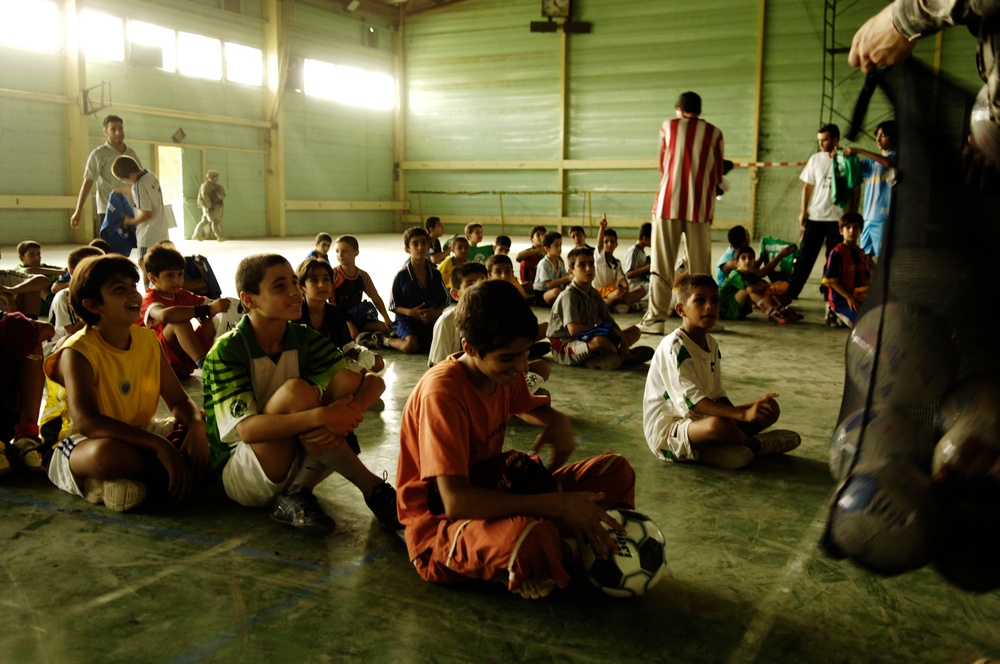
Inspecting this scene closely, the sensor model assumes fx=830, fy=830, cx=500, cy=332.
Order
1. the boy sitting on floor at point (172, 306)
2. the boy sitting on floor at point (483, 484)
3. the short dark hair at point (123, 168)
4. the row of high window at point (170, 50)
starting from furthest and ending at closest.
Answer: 1. the row of high window at point (170, 50)
2. the short dark hair at point (123, 168)
3. the boy sitting on floor at point (172, 306)
4. the boy sitting on floor at point (483, 484)

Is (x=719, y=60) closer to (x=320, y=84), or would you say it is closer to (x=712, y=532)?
(x=320, y=84)

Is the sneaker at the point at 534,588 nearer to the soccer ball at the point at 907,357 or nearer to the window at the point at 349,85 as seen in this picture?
the soccer ball at the point at 907,357

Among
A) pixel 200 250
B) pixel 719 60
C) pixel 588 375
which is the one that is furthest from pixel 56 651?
pixel 719 60

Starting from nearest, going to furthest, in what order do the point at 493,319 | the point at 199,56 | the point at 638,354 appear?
the point at 493,319
the point at 638,354
the point at 199,56

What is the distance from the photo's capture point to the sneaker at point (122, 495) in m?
2.71

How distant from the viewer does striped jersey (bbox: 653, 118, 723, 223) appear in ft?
22.1

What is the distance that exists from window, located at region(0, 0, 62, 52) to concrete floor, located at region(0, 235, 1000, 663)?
505 inches

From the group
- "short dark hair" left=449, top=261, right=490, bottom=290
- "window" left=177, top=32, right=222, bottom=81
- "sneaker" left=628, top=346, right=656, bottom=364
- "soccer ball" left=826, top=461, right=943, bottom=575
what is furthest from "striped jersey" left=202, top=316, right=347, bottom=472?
"window" left=177, top=32, right=222, bottom=81

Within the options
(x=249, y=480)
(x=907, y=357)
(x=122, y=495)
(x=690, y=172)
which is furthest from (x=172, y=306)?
(x=690, y=172)

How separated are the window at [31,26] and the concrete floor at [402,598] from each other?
42.1ft

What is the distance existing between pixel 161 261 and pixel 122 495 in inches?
84.9

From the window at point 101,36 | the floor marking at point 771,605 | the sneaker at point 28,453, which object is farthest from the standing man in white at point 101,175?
the window at point 101,36

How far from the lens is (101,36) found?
566 inches

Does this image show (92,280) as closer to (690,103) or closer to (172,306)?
(172,306)
